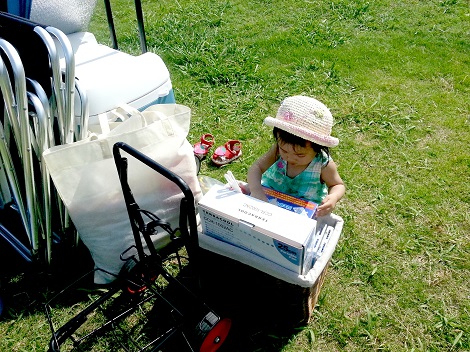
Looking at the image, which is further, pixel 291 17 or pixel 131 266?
pixel 291 17

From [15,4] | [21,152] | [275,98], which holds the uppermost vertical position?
[15,4]

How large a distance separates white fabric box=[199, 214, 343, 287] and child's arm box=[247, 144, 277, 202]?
1.00 feet

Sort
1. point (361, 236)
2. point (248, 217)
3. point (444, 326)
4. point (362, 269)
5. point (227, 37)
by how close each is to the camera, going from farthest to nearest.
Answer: point (227, 37) < point (361, 236) < point (362, 269) < point (444, 326) < point (248, 217)

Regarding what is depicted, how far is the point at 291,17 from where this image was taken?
496 centimetres

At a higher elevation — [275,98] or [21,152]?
[21,152]

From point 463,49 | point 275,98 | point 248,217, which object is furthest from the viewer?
point 463,49

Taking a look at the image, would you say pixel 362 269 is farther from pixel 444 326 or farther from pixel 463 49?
pixel 463 49

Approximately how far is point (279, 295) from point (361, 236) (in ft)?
2.54

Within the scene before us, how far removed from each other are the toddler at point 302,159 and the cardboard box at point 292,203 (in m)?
0.04

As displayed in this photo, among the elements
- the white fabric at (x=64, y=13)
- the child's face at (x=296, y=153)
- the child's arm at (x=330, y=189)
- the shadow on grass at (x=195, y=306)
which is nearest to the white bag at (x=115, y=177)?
the shadow on grass at (x=195, y=306)

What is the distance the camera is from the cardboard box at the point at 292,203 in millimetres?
2014

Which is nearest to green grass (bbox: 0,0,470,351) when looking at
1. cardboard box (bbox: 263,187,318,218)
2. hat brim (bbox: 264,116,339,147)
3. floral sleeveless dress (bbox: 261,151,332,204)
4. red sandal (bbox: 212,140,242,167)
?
red sandal (bbox: 212,140,242,167)

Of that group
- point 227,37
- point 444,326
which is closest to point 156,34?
point 227,37

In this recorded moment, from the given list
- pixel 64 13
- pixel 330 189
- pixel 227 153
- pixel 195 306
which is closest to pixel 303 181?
pixel 330 189
